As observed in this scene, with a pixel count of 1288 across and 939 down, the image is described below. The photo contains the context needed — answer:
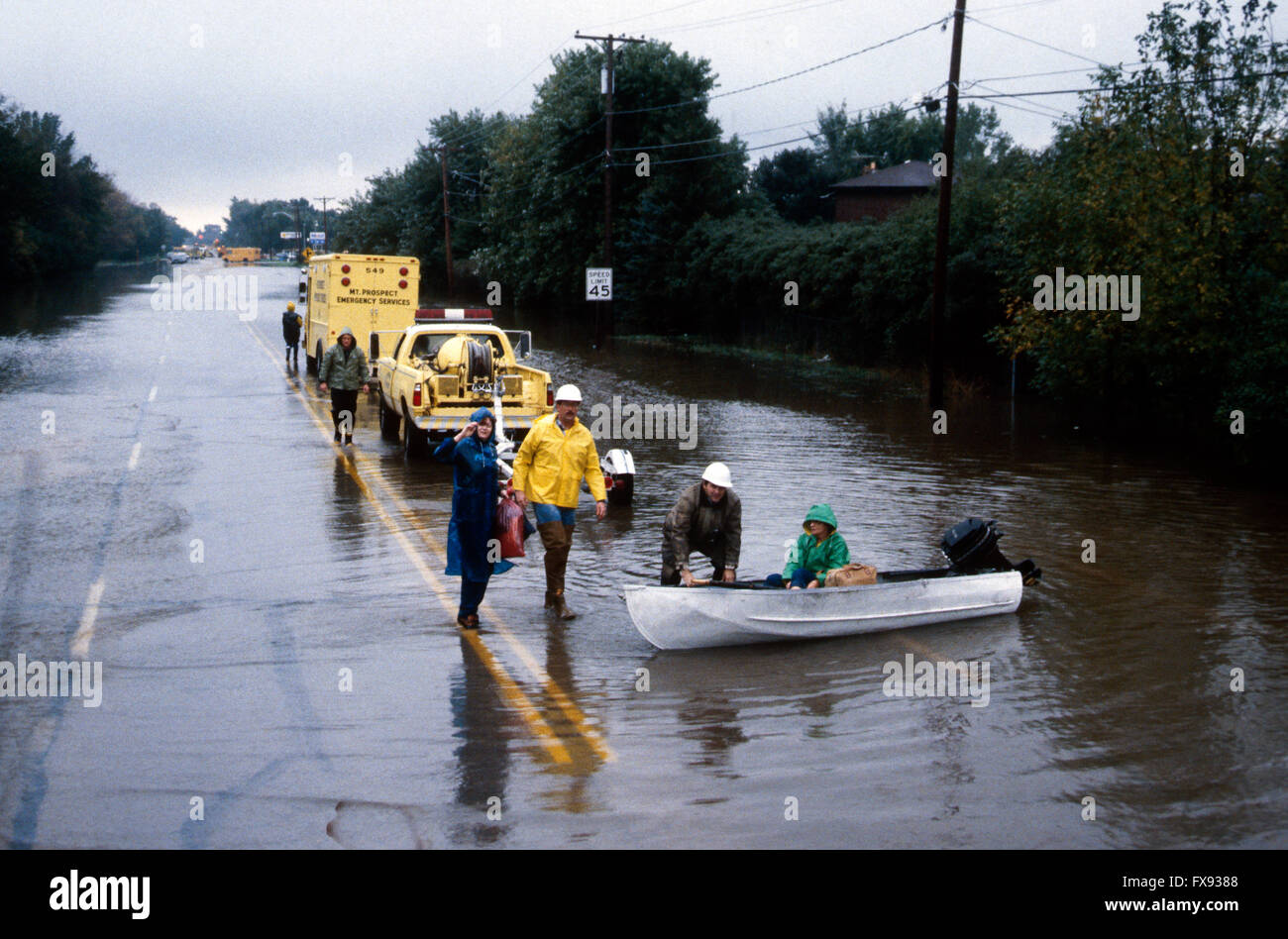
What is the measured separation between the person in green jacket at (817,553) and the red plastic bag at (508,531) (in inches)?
82.3

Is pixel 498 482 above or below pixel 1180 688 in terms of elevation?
above

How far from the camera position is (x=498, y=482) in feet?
34.7

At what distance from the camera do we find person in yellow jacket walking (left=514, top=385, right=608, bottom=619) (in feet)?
35.7

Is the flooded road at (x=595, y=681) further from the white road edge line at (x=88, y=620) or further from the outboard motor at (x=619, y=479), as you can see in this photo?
the outboard motor at (x=619, y=479)

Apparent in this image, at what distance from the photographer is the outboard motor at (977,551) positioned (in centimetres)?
1123

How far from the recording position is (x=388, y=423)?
22.0 m

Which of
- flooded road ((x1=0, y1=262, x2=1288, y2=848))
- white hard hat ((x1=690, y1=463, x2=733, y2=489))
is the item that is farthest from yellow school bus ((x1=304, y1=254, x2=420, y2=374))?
white hard hat ((x1=690, y1=463, x2=733, y2=489))

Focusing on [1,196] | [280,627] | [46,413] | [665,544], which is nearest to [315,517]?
[280,627]

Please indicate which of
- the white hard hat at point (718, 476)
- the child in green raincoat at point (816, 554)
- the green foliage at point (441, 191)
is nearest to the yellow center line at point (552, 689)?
the white hard hat at point (718, 476)

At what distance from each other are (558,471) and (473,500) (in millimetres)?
929

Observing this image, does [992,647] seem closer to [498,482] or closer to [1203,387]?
[498,482]

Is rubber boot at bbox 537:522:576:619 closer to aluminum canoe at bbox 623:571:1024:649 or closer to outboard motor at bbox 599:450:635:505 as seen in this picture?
aluminum canoe at bbox 623:571:1024:649

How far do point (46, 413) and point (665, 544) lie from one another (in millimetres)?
17038

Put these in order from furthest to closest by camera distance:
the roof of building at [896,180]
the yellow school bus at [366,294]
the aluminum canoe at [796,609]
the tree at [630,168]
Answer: the roof of building at [896,180], the tree at [630,168], the yellow school bus at [366,294], the aluminum canoe at [796,609]
